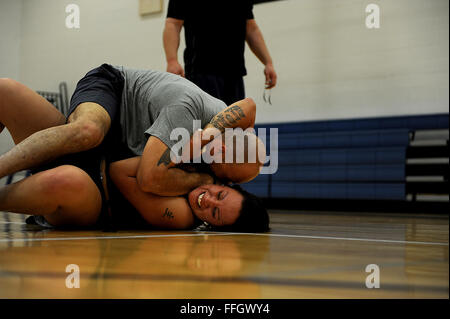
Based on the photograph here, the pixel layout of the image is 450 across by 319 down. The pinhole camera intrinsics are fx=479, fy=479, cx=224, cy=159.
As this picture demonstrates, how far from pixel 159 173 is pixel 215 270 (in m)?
0.76

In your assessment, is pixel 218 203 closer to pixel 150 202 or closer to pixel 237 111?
pixel 150 202

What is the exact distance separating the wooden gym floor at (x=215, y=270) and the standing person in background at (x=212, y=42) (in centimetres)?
153

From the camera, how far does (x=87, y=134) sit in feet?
4.60

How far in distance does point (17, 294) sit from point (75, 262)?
26cm

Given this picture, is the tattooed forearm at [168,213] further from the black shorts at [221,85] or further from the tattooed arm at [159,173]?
the black shorts at [221,85]

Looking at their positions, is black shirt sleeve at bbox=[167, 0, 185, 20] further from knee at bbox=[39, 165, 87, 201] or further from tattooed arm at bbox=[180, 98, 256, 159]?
knee at bbox=[39, 165, 87, 201]

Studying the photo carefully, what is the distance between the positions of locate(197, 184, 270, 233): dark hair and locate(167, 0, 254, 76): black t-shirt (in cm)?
116

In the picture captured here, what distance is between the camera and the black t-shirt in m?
2.53

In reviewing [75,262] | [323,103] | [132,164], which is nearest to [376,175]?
[323,103]

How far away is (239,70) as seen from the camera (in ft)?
8.42

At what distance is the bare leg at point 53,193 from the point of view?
4.48 feet

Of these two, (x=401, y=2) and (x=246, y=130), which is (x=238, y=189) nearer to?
(x=246, y=130)

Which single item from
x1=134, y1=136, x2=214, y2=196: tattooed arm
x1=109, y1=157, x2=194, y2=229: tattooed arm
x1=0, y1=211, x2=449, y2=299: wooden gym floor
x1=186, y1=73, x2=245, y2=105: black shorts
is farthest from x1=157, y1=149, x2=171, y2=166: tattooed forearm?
x1=186, y1=73, x2=245, y2=105: black shorts

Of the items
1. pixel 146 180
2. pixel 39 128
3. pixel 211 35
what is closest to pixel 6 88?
pixel 39 128
